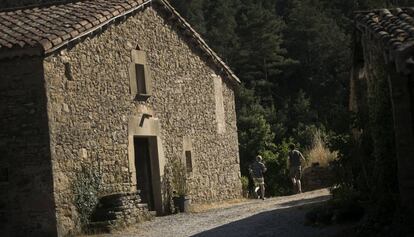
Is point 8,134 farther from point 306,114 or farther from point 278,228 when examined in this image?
→ point 306,114

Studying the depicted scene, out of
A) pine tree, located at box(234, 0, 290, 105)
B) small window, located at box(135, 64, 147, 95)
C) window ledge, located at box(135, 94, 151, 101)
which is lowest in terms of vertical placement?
window ledge, located at box(135, 94, 151, 101)

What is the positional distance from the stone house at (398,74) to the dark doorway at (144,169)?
705 cm

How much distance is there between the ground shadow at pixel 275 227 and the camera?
10711 millimetres

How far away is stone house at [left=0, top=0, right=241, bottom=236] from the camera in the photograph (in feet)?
43.2

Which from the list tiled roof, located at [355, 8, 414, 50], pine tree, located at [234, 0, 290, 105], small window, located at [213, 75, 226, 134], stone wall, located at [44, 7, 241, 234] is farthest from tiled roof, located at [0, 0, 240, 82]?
pine tree, located at [234, 0, 290, 105]

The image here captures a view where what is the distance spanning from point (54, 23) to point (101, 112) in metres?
2.14

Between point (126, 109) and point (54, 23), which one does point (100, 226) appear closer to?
point (126, 109)

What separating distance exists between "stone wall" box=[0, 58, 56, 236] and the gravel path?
1.50 m

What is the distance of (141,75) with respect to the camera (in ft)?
55.6

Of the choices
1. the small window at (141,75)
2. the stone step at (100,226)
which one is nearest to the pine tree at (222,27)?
the small window at (141,75)

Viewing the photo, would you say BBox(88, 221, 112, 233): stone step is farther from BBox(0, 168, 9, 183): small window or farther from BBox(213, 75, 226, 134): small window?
BBox(213, 75, 226, 134): small window

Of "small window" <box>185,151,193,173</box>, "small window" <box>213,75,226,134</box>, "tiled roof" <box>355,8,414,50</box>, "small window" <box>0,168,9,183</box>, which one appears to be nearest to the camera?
"tiled roof" <box>355,8,414,50</box>

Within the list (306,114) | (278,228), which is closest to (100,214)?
(278,228)

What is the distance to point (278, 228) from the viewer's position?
11.6m
